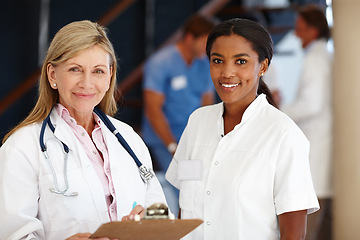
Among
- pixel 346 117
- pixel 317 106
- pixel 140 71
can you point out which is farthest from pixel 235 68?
pixel 140 71

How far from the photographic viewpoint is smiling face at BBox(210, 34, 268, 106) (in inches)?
88.9

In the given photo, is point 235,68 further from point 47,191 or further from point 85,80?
point 47,191

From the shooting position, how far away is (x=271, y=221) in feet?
7.23

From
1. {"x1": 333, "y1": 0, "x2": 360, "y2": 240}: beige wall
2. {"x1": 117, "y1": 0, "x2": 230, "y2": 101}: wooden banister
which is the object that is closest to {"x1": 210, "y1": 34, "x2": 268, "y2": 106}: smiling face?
{"x1": 333, "y1": 0, "x2": 360, "y2": 240}: beige wall

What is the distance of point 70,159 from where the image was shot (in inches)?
86.0

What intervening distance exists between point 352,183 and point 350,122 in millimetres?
346

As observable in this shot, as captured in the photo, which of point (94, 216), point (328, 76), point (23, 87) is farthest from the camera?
point (23, 87)

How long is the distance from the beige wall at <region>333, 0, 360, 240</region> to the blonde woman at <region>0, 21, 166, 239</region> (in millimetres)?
1466

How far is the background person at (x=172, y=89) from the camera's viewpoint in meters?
4.51

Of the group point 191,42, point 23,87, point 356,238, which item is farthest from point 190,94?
point 356,238

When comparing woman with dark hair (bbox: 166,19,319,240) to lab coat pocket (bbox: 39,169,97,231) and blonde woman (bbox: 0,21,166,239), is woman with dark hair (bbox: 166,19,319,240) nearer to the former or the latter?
blonde woman (bbox: 0,21,166,239)

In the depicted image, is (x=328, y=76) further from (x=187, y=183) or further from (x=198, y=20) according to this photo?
(x=187, y=183)

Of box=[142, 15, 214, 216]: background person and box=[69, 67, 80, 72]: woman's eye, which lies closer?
box=[69, 67, 80, 72]: woman's eye

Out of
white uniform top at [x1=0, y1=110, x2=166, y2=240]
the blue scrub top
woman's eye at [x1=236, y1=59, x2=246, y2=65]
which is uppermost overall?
the blue scrub top
